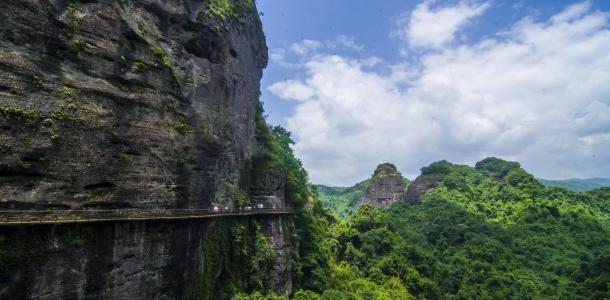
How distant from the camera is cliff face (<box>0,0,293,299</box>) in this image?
12992 mm

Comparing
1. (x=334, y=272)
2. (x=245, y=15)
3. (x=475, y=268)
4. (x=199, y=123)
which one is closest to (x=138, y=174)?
(x=199, y=123)

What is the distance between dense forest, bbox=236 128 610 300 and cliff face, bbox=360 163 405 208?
13177 millimetres

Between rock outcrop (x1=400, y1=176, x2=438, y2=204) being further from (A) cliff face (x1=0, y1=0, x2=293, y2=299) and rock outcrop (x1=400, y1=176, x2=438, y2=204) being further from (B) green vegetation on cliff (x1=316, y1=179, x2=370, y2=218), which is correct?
(A) cliff face (x1=0, y1=0, x2=293, y2=299)

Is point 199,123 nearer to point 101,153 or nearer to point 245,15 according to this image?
point 101,153

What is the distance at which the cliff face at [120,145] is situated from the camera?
42.6 ft

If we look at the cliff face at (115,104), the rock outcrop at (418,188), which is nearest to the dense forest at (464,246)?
the rock outcrop at (418,188)

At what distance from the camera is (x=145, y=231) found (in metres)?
15.9

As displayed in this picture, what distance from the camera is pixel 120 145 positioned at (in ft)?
53.0

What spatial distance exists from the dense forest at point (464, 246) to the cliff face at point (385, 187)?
13177 mm

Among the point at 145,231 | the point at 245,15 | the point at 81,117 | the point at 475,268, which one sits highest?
the point at 245,15

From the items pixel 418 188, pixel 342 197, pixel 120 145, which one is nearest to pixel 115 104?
pixel 120 145

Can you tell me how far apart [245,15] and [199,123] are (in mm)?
11525

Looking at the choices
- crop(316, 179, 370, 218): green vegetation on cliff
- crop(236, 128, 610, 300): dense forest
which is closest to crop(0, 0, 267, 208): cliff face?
crop(236, 128, 610, 300): dense forest

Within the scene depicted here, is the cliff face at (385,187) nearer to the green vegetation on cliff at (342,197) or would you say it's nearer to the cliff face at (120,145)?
the green vegetation on cliff at (342,197)
